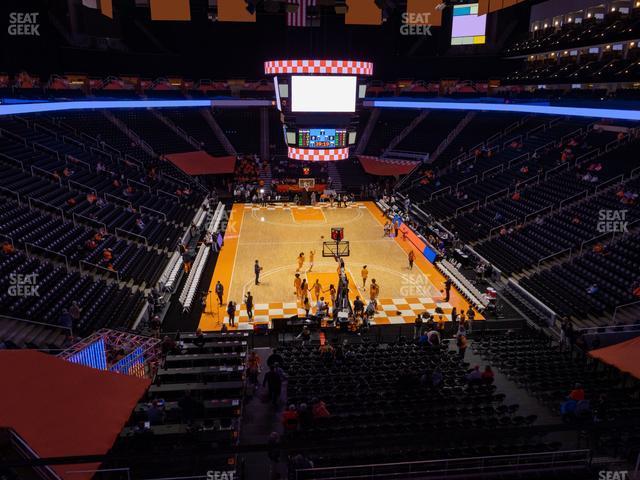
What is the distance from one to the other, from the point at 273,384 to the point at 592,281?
542 inches

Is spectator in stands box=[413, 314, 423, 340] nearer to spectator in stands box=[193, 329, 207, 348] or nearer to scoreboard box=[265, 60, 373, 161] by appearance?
spectator in stands box=[193, 329, 207, 348]

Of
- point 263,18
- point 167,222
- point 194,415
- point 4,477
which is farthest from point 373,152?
point 4,477

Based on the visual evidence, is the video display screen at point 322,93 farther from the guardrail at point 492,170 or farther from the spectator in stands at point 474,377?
the guardrail at point 492,170

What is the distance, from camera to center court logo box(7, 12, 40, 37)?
29.9 meters

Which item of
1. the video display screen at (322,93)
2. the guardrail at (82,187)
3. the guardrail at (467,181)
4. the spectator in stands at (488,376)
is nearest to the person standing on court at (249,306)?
the video display screen at (322,93)

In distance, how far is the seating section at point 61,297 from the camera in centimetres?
1454

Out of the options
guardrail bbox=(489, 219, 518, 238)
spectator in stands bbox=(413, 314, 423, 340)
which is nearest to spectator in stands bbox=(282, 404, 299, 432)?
spectator in stands bbox=(413, 314, 423, 340)

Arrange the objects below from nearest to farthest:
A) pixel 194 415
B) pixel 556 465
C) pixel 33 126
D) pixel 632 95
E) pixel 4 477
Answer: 1. pixel 4 477
2. pixel 556 465
3. pixel 194 415
4. pixel 632 95
5. pixel 33 126

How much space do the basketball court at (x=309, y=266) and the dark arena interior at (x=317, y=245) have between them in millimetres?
168

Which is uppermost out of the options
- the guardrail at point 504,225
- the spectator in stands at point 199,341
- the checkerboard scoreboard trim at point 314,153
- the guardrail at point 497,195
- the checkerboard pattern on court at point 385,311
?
the checkerboard scoreboard trim at point 314,153

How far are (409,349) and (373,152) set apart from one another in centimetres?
3203

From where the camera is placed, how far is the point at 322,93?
69.7ft

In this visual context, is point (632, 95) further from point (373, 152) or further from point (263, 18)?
point (263, 18)

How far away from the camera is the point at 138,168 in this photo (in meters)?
33.7
